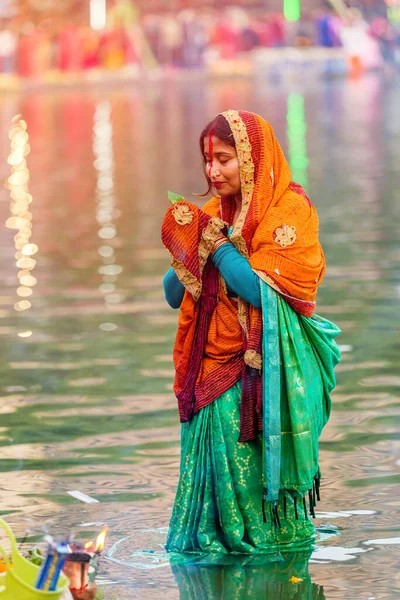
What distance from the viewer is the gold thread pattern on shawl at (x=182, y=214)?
4504 millimetres

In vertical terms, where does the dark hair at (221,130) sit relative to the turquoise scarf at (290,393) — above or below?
above

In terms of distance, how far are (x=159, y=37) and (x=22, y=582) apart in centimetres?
4169

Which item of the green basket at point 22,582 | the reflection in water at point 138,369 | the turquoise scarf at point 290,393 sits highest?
the turquoise scarf at point 290,393

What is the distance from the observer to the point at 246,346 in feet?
15.0

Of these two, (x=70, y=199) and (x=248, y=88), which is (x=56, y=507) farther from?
(x=248, y=88)

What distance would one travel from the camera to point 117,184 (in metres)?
17.0

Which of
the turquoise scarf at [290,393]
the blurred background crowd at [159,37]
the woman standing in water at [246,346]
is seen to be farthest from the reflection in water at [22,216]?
the blurred background crowd at [159,37]

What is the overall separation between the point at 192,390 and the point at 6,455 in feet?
5.68

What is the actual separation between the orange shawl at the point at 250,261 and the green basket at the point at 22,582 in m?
1.01

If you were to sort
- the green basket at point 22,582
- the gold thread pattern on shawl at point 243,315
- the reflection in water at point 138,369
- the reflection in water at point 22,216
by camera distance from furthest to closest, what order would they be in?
the reflection in water at point 22,216, the reflection in water at point 138,369, the gold thread pattern on shawl at point 243,315, the green basket at point 22,582

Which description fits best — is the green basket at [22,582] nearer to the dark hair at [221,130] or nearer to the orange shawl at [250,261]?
the orange shawl at [250,261]

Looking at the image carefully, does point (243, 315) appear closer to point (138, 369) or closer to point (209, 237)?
point (209, 237)

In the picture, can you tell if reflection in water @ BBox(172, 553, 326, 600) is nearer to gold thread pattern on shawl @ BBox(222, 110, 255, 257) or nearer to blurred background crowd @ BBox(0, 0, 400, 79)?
gold thread pattern on shawl @ BBox(222, 110, 255, 257)

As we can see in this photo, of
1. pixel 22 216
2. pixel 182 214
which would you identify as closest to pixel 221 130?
pixel 182 214
